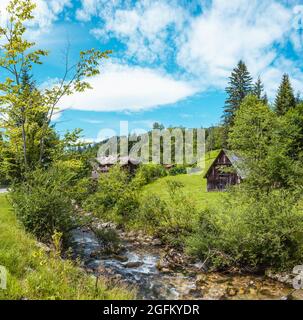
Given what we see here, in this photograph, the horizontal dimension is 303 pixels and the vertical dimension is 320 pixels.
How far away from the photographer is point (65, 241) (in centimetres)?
1314

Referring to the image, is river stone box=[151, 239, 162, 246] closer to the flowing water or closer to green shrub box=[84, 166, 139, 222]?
the flowing water

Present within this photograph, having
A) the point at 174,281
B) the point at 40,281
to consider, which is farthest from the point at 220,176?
the point at 40,281

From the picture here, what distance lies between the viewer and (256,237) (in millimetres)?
11305

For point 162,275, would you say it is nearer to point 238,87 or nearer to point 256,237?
point 256,237

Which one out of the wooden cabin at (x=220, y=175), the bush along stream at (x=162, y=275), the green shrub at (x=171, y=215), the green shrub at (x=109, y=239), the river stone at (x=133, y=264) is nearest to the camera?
the bush along stream at (x=162, y=275)

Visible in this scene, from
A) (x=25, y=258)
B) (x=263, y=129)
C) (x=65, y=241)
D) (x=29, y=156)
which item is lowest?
(x=65, y=241)

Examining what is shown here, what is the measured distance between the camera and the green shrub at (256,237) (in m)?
11.2

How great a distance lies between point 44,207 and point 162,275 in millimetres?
5891

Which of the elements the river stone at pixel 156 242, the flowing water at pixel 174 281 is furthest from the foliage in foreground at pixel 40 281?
the river stone at pixel 156 242

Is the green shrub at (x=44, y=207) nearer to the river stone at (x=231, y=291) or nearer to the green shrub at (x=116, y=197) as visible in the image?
the green shrub at (x=116, y=197)
